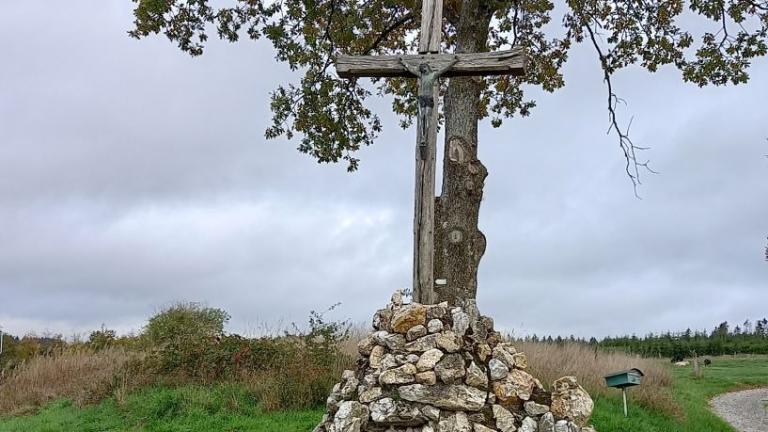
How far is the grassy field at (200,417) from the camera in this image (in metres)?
9.91

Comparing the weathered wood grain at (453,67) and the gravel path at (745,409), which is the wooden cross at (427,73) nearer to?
the weathered wood grain at (453,67)

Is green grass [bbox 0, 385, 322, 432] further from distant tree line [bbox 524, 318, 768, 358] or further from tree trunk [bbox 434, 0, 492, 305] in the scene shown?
distant tree line [bbox 524, 318, 768, 358]

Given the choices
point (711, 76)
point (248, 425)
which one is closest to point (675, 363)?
point (711, 76)

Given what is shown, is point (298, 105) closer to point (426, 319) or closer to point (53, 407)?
point (53, 407)

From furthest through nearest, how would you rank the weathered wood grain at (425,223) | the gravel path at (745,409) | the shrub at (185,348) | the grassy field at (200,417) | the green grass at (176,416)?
the gravel path at (745,409)
the shrub at (185,348)
the grassy field at (200,417)
the green grass at (176,416)
the weathered wood grain at (425,223)

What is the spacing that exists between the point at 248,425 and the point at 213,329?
602cm

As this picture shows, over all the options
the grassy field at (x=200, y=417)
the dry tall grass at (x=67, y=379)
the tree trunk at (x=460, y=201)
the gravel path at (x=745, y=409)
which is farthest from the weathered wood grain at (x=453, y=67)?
the gravel path at (x=745, y=409)

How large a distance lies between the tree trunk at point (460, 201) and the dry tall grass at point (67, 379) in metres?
6.59

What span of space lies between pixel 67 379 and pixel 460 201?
33.7 ft

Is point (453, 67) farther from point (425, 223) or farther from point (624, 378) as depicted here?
point (624, 378)

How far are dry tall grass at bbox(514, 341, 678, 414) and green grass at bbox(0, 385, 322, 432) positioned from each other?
4683 millimetres

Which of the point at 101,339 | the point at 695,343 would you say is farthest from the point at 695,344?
the point at 101,339

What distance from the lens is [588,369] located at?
14.1m

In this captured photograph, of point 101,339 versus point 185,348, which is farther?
point 101,339
